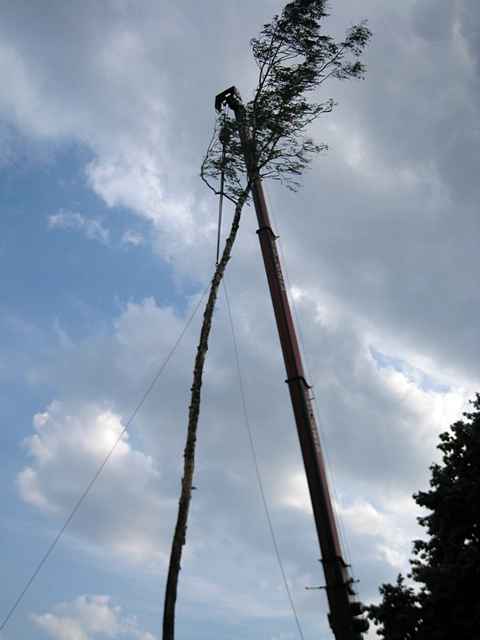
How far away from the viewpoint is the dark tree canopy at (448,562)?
1262 cm

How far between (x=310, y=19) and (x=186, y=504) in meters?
15.3

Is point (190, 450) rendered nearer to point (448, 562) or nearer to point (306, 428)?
point (306, 428)

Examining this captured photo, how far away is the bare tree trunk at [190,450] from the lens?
36.3 feet

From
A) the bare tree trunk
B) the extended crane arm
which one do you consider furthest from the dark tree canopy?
the bare tree trunk

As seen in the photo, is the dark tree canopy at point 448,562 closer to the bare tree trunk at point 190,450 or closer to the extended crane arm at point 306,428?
the extended crane arm at point 306,428

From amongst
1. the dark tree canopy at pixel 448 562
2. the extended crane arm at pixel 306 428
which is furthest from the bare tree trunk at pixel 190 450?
the dark tree canopy at pixel 448 562

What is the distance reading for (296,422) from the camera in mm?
13742

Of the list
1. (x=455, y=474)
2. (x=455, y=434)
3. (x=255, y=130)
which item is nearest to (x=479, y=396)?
(x=455, y=434)

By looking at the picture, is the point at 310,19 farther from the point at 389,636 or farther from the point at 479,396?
the point at 389,636

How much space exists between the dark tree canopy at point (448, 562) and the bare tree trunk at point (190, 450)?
5.90 m

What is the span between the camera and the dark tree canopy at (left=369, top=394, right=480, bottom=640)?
12617mm

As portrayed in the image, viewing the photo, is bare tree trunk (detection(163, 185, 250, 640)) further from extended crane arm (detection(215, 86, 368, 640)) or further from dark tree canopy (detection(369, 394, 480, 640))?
dark tree canopy (detection(369, 394, 480, 640))

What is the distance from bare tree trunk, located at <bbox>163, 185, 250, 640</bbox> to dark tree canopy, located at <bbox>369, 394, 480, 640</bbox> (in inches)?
232

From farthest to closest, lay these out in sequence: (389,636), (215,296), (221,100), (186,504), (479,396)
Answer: (221,100)
(479,396)
(215,296)
(389,636)
(186,504)
